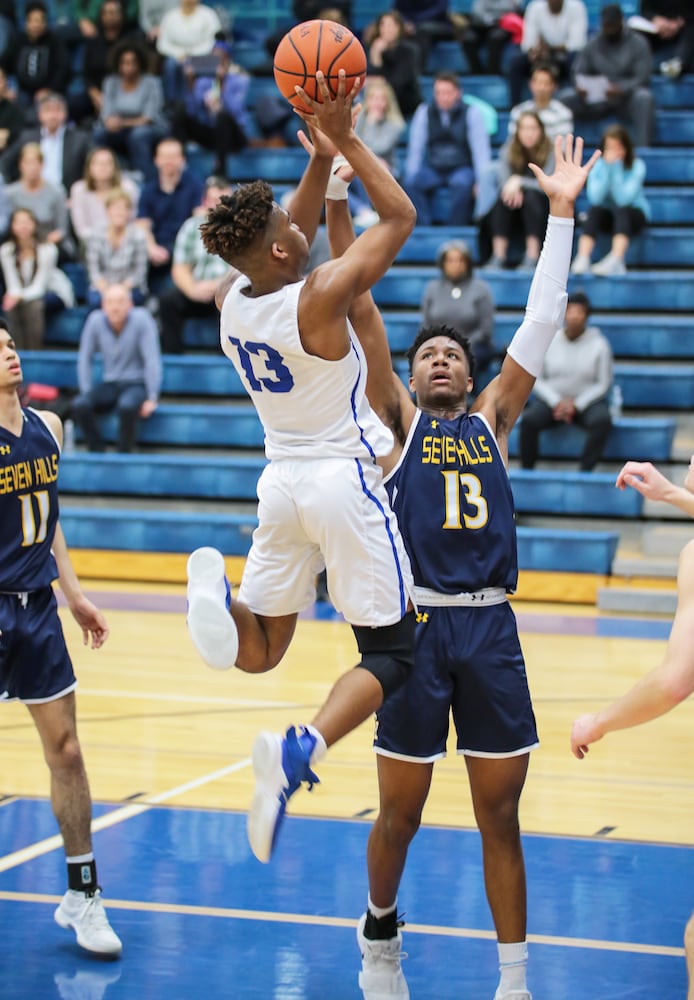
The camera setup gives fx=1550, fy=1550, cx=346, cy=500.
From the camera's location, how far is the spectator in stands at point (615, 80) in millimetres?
13664

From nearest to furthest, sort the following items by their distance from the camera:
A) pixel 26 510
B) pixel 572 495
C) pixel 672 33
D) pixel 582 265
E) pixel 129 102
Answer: pixel 26 510, pixel 572 495, pixel 582 265, pixel 672 33, pixel 129 102

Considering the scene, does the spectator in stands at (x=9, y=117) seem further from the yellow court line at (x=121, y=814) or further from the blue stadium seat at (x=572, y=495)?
the yellow court line at (x=121, y=814)

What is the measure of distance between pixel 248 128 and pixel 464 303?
519 cm

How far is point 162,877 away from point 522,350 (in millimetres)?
2412

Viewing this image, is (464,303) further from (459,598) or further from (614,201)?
(459,598)

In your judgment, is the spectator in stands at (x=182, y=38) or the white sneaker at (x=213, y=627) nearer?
the white sneaker at (x=213, y=627)

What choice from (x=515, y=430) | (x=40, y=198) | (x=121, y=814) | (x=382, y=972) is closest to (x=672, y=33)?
(x=515, y=430)

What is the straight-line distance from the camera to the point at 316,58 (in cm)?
414

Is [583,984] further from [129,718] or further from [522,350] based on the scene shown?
[129,718]

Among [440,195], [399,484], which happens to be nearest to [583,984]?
[399,484]

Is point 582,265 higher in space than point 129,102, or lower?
lower

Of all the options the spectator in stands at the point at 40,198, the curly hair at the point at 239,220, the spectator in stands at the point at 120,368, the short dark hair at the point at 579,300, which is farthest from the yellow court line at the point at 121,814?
the spectator in stands at the point at 40,198

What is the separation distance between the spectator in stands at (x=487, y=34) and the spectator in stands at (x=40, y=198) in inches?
170

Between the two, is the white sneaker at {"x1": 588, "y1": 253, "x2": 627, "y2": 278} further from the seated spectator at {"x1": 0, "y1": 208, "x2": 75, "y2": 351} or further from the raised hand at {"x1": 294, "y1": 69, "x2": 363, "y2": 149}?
the raised hand at {"x1": 294, "y1": 69, "x2": 363, "y2": 149}
